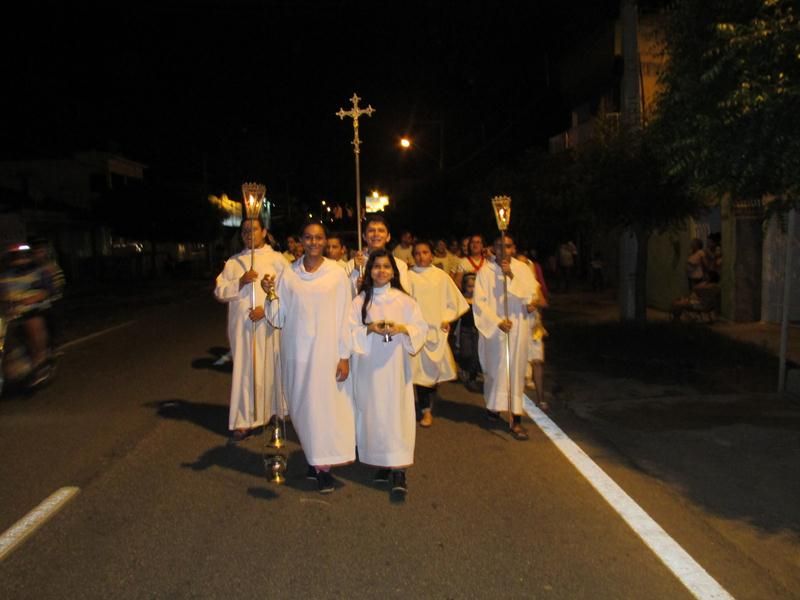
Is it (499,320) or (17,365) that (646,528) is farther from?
(17,365)

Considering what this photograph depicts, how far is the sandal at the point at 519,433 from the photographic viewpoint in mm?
7500

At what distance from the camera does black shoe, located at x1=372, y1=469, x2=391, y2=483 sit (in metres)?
6.11

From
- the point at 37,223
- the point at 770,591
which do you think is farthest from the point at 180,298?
the point at 770,591

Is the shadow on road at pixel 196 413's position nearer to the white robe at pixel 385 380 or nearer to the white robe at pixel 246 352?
the white robe at pixel 246 352

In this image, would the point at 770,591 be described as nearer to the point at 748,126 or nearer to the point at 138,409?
the point at 748,126

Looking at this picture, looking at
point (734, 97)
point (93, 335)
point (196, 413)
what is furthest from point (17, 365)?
point (734, 97)

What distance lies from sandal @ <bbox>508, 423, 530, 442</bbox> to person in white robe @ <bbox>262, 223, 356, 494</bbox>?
221 cm

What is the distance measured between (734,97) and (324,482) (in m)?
4.49

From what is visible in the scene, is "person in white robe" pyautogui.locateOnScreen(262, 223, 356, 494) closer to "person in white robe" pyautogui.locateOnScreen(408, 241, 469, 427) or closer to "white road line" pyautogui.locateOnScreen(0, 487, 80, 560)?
"white road line" pyautogui.locateOnScreen(0, 487, 80, 560)

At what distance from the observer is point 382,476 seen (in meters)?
6.14

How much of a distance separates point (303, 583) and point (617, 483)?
2796mm

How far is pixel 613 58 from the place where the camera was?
2408 cm

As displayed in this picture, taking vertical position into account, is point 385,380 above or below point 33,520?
above

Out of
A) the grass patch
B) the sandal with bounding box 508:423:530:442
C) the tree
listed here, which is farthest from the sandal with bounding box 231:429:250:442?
the grass patch
